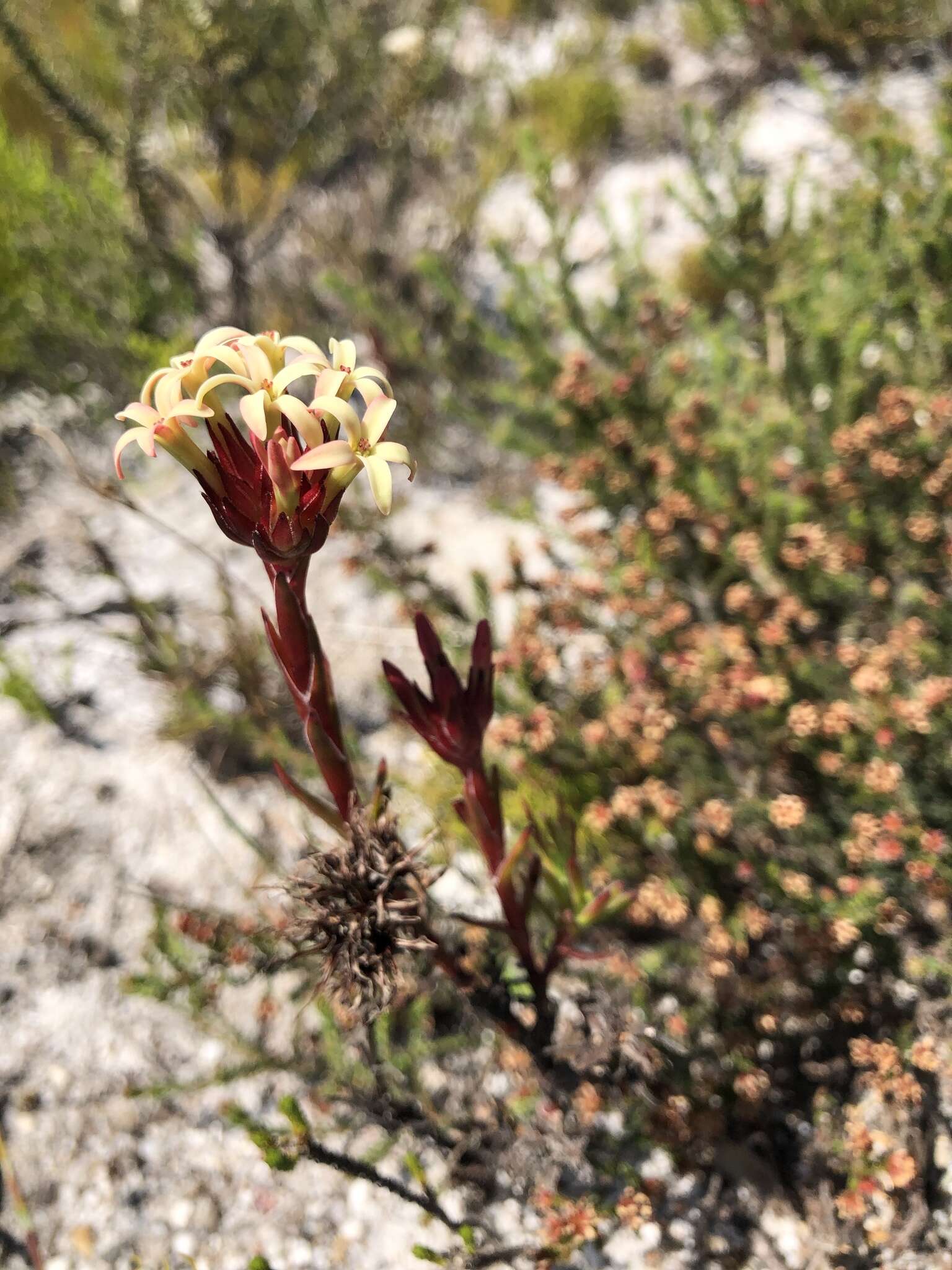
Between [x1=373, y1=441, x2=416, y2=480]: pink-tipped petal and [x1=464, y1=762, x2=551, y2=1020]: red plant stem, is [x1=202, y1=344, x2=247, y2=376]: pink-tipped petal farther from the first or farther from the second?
[x1=464, y1=762, x2=551, y2=1020]: red plant stem

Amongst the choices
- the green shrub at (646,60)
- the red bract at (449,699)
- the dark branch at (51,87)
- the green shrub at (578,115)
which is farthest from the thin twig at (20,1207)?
the green shrub at (646,60)

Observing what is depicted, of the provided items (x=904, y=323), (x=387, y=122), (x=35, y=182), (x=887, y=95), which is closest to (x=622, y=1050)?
(x=904, y=323)

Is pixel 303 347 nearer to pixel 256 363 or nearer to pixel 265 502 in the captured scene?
pixel 256 363

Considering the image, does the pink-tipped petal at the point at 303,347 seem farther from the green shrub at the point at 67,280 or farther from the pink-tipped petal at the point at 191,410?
the green shrub at the point at 67,280

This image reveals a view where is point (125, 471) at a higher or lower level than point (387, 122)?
lower

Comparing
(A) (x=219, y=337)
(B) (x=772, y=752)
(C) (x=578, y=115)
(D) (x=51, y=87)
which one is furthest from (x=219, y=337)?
(C) (x=578, y=115)

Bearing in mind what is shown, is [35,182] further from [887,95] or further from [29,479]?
[887,95]
